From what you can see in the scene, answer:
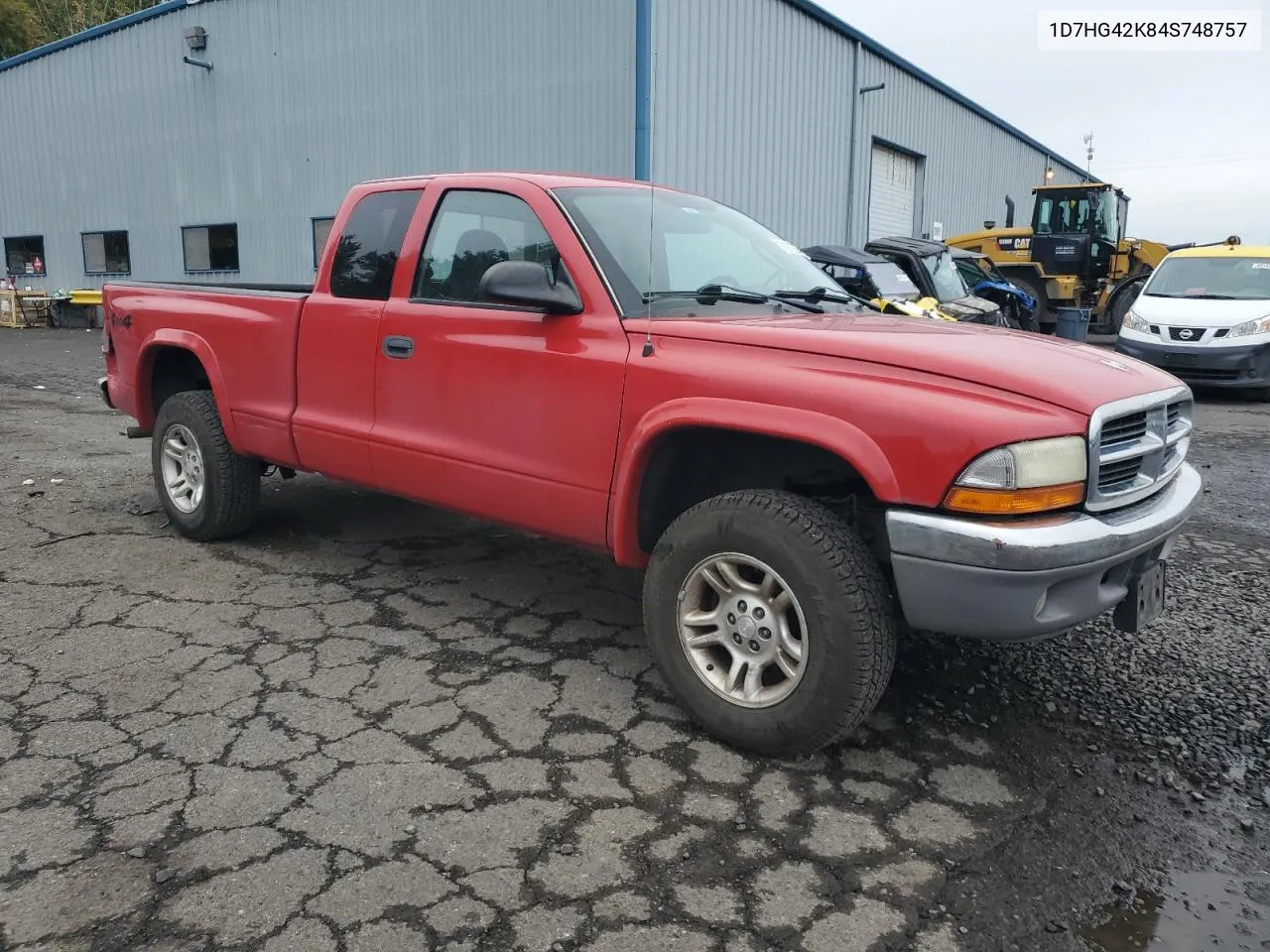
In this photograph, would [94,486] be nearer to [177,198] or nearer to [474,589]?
[474,589]

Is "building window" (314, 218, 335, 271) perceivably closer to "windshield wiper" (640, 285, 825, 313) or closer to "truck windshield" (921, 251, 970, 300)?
"truck windshield" (921, 251, 970, 300)

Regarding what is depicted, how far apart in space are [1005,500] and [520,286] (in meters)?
1.65

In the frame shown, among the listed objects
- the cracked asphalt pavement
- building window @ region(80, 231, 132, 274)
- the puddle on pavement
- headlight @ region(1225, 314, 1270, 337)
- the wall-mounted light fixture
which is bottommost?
the puddle on pavement

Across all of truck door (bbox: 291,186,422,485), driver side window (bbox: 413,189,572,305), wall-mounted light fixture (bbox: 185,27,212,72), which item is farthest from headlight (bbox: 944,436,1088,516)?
wall-mounted light fixture (bbox: 185,27,212,72)

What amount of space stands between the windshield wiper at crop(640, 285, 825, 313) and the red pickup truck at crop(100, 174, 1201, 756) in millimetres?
15

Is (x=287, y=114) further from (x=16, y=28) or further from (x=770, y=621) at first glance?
(x=16, y=28)

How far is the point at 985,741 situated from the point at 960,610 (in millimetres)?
754

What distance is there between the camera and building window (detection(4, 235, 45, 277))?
77.0ft

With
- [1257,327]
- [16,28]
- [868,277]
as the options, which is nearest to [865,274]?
[868,277]

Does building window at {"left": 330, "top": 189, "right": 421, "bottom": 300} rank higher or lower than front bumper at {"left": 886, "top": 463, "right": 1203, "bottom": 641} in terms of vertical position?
higher

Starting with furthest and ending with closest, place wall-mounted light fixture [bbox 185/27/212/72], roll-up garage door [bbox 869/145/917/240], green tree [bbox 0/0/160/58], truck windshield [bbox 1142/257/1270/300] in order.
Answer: green tree [bbox 0/0/160/58]
roll-up garage door [bbox 869/145/917/240]
wall-mounted light fixture [bbox 185/27/212/72]
truck windshield [bbox 1142/257/1270/300]

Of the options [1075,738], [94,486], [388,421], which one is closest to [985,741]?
[1075,738]

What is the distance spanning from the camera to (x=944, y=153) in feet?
73.9

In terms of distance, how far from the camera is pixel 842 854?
2490 millimetres
